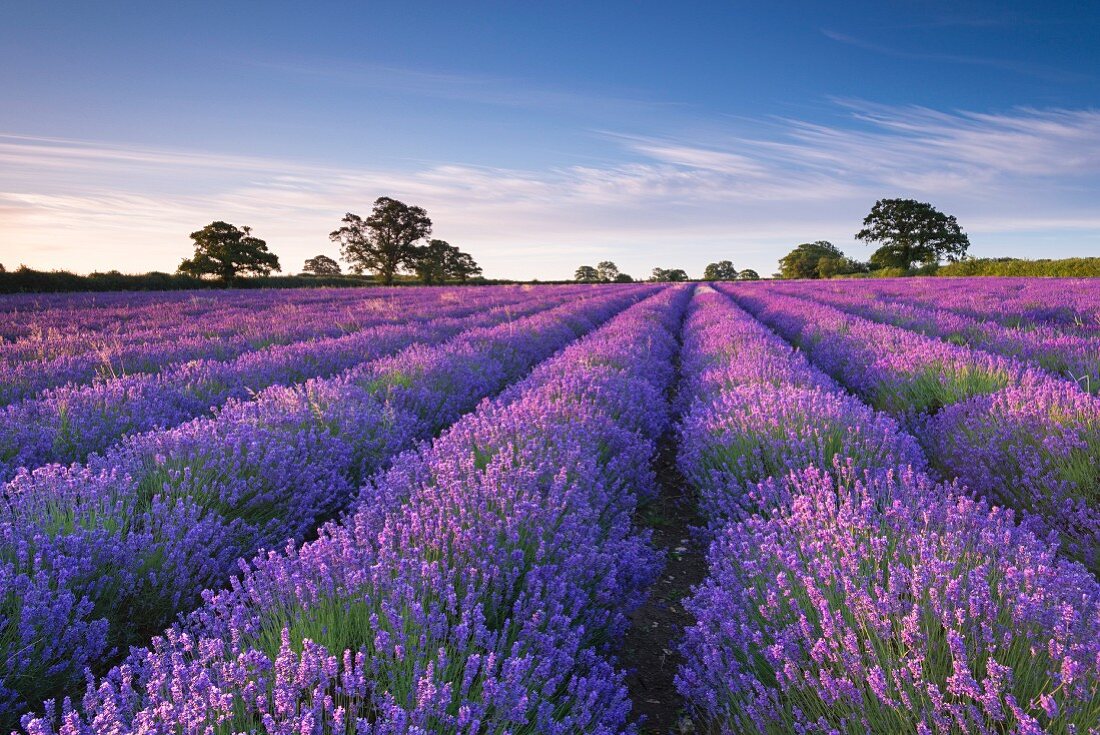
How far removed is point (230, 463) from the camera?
2.98 meters

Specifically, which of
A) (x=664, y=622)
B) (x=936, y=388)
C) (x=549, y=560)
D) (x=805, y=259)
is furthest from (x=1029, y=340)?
(x=805, y=259)

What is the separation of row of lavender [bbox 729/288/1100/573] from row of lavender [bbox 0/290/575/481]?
4.72 m

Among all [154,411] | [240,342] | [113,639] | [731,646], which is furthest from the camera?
[240,342]

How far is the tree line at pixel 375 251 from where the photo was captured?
37781 millimetres

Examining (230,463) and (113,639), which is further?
(230,463)

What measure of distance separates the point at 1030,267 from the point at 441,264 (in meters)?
43.3

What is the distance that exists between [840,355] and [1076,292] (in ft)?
34.8

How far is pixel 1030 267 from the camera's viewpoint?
33.1 metres

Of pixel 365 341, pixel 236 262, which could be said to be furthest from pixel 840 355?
pixel 236 262

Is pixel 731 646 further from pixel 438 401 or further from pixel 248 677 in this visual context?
pixel 438 401

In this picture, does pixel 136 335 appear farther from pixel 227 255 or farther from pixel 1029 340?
pixel 227 255

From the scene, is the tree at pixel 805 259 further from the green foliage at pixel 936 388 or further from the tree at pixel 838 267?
the green foliage at pixel 936 388

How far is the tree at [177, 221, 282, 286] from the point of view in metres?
37.3

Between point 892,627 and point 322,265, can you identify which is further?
point 322,265
